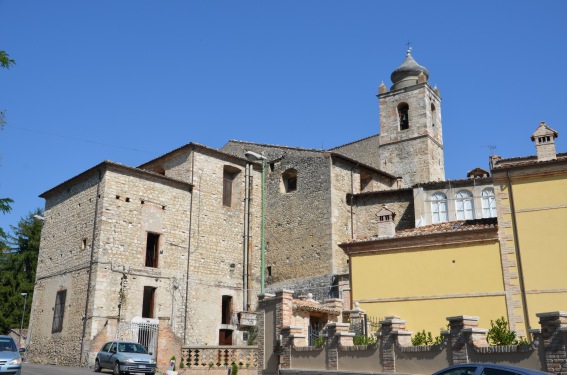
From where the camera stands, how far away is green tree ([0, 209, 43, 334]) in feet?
133

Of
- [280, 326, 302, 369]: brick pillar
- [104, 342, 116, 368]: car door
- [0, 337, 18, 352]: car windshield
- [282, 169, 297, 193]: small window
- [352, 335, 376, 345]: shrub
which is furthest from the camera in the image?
[282, 169, 297, 193]: small window

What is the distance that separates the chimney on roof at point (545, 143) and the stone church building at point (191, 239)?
31.4 feet

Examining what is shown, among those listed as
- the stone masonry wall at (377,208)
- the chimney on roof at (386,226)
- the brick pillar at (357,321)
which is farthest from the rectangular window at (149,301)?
the chimney on roof at (386,226)

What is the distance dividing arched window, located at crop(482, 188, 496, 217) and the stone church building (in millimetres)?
3512

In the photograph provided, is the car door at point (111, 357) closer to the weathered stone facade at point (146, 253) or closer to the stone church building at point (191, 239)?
the stone church building at point (191, 239)

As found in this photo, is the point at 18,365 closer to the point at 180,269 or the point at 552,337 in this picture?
the point at 552,337

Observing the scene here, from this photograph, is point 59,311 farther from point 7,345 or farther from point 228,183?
point 7,345

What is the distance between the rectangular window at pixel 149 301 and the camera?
26484mm

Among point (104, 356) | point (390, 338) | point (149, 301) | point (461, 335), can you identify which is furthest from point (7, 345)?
point (149, 301)

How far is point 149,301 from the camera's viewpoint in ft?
88.0

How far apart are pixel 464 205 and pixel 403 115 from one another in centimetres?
1354

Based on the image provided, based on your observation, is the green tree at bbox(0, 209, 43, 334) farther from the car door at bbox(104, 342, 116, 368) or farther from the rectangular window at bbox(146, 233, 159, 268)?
the car door at bbox(104, 342, 116, 368)

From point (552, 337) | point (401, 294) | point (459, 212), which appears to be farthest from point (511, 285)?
point (459, 212)

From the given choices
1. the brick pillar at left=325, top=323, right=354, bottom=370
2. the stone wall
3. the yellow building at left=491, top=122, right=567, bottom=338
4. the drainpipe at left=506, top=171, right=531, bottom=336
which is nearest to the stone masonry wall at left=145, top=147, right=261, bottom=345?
the stone wall
